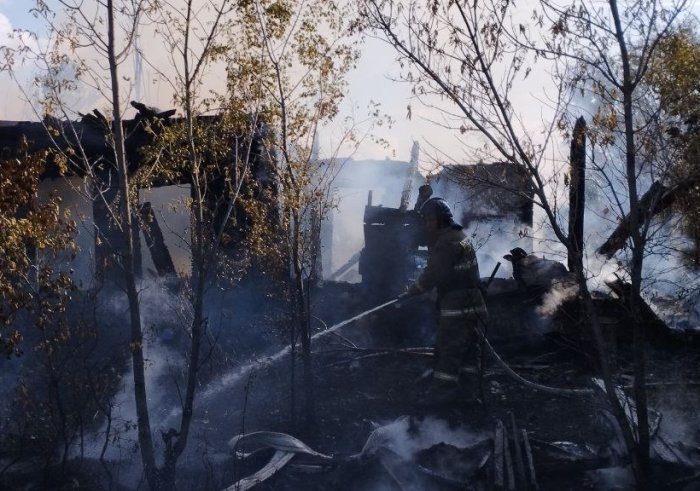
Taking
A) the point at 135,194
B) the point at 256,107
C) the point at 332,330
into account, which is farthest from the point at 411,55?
the point at 332,330

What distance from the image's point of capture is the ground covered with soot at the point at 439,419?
21.4ft

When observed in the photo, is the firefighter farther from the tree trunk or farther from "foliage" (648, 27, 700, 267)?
the tree trunk

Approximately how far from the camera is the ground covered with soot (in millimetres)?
6512

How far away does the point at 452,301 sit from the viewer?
7941mm

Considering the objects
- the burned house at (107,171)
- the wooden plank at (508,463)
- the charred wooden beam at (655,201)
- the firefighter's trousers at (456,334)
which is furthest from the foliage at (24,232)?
the charred wooden beam at (655,201)

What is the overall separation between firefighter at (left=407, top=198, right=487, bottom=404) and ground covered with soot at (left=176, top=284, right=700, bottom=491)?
0.29 metres

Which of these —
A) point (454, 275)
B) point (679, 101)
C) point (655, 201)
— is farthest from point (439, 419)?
point (679, 101)

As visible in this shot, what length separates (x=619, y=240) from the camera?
6.16 metres

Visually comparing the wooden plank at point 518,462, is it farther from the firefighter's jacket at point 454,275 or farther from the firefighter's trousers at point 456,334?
the firefighter's jacket at point 454,275

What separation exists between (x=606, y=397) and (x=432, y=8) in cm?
400

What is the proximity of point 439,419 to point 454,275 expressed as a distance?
166 centimetres

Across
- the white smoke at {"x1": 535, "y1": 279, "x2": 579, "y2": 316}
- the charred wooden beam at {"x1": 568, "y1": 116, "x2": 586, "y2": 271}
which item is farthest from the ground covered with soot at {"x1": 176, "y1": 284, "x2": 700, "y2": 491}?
the charred wooden beam at {"x1": 568, "y1": 116, "x2": 586, "y2": 271}

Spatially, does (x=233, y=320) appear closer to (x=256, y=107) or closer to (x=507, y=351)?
(x=507, y=351)

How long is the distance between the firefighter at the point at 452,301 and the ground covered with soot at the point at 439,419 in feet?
0.97
